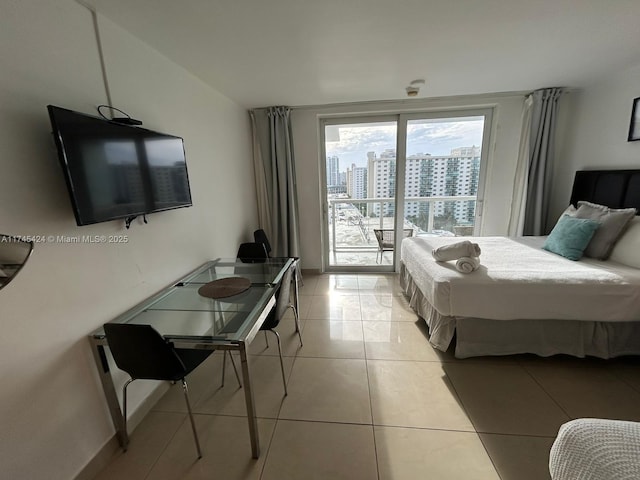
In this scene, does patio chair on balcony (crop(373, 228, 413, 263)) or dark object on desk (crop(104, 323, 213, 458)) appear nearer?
dark object on desk (crop(104, 323, 213, 458))

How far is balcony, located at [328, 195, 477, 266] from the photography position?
3.66 meters

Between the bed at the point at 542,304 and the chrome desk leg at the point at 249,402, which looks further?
the bed at the point at 542,304

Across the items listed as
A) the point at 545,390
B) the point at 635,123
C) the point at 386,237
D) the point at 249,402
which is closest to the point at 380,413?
the point at 249,402

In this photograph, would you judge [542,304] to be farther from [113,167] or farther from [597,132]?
[113,167]

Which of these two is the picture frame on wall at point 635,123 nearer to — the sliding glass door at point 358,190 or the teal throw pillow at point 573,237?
the teal throw pillow at point 573,237

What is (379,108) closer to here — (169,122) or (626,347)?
(169,122)

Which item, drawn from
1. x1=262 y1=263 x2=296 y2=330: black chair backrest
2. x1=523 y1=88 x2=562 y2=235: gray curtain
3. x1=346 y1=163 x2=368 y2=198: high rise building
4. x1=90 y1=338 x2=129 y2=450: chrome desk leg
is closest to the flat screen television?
x1=90 y1=338 x2=129 y2=450: chrome desk leg

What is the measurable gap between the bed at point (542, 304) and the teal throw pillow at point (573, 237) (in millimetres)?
90

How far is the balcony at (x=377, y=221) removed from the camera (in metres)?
3.66

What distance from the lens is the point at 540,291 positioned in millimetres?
1818

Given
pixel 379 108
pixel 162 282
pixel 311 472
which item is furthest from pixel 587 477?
pixel 379 108

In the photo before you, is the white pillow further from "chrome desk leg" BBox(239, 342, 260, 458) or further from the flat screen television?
the flat screen television

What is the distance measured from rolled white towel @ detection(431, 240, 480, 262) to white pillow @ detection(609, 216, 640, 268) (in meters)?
1.10

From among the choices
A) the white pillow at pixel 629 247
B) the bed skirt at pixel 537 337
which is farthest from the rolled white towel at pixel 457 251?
the white pillow at pixel 629 247
